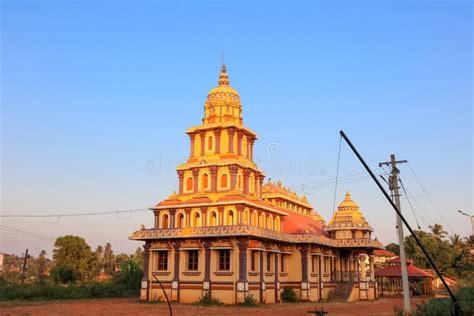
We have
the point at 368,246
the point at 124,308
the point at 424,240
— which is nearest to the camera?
the point at 124,308

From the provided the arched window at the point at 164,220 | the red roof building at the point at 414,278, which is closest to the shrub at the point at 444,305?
the arched window at the point at 164,220

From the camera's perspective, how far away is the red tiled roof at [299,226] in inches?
1799

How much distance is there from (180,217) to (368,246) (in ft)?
62.0

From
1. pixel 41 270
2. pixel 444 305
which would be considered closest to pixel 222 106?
pixel 444 305

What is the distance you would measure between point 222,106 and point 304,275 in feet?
54.6

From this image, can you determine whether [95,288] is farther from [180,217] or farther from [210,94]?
[210,94]

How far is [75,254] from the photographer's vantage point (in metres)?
58.9

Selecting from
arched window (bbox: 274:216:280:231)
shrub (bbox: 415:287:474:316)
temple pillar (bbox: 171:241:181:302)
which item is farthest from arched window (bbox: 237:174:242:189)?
shrub (bbox: 415:287:474:316)

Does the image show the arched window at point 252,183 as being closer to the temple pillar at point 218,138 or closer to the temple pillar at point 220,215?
the temple pillar at point 218,138

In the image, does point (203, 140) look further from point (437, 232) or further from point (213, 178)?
point (437, 232)

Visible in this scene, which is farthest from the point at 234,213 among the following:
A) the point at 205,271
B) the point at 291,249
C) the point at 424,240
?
the point at 424,240

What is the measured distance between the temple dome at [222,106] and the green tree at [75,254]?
2578 cm

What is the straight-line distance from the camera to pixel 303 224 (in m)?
49.2

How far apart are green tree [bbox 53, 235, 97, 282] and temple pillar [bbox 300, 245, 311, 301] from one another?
28.1 meters
